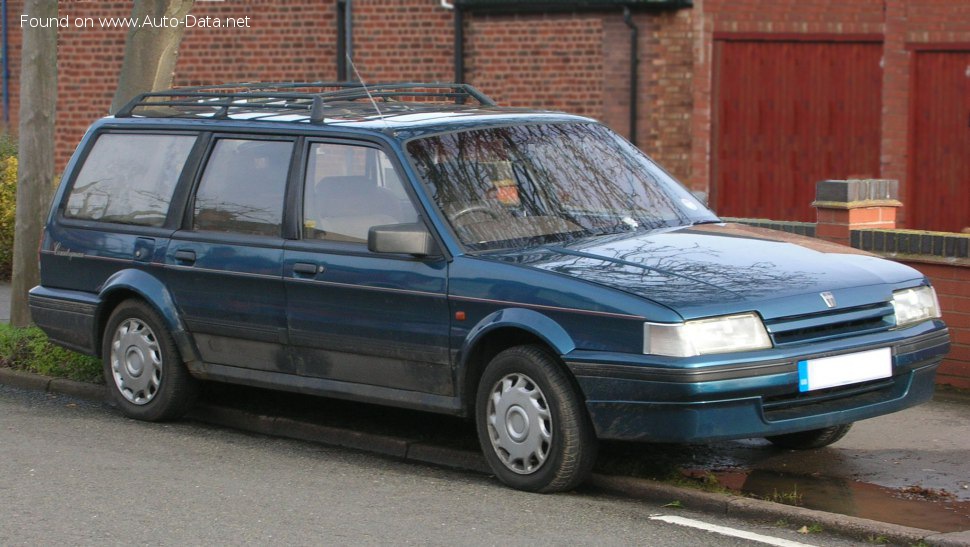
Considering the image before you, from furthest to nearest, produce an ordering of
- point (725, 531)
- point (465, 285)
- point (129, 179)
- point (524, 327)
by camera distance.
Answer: point (129, 179)
point (465, 285)
point (524, 327)
point (725, 531)

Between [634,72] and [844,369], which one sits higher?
[634,72]

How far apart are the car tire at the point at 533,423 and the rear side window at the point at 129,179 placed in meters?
2.70

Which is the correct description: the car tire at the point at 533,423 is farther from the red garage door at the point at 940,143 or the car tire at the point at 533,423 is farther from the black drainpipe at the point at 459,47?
the black drainpipe at the point at 459,47

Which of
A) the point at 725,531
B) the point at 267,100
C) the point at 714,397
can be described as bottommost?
the point at 725,531

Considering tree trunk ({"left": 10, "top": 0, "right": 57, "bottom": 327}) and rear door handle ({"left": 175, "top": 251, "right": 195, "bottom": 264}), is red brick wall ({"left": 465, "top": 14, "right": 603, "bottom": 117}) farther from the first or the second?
rear door handle ({"left": 175, "top": 251, "right": 195, "bottom": 264})

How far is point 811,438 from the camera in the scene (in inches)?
312

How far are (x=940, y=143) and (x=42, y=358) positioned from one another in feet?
36.3

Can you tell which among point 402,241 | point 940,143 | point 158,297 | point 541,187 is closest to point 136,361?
point 158,297

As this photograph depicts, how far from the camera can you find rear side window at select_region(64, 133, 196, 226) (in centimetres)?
910

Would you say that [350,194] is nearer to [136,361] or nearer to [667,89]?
[136,361]

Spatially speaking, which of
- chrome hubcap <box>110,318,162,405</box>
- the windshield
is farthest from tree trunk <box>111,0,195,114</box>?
the windshield

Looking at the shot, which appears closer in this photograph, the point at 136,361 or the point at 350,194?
the point at 350,194

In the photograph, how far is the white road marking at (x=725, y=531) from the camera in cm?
627

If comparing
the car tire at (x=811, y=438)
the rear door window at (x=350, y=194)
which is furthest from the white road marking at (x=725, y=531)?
the rear door window at (x=350, y=194)
